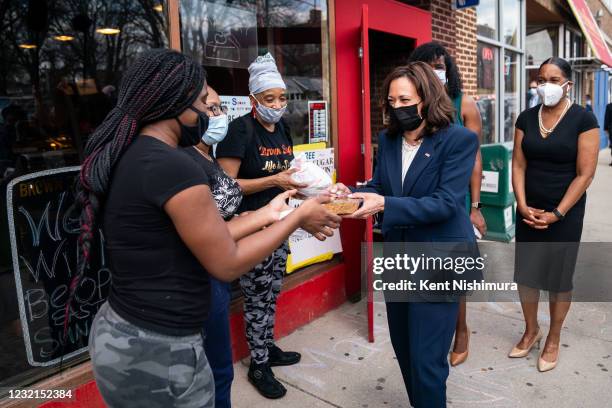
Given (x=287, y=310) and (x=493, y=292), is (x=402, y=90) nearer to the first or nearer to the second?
(x=287, y=310)

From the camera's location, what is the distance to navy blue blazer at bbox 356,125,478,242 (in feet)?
7.50

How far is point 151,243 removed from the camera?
1.48 metres

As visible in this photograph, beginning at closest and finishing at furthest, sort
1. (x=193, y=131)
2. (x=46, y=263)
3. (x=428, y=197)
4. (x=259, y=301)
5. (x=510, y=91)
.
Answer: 1. (x=193, y=131)
2. (x=428, y=197)
3. (x=46, y=263)
4. (x=259, y=301)
5. (x=510, y=91)

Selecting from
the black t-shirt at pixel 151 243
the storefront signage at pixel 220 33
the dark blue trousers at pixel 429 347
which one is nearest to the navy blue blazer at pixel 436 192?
the dark blue trousers at pixel 429 347

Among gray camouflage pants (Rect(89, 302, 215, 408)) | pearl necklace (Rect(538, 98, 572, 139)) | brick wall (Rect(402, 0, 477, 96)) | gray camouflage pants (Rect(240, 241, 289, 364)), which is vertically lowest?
gray camouflage pants (Rect(240, 241, 289, 364))

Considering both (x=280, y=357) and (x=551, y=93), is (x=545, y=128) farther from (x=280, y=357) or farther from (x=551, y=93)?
(x=280, y=357)

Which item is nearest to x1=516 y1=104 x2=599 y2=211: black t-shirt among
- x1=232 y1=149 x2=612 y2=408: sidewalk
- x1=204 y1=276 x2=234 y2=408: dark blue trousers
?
x1=232 y1=149 x2=612 y2=408: sidewalk

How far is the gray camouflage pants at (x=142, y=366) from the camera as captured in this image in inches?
59.7

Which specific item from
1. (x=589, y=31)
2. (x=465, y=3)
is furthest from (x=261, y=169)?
(x=589, y=31)

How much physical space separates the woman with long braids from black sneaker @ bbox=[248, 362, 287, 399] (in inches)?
66.7

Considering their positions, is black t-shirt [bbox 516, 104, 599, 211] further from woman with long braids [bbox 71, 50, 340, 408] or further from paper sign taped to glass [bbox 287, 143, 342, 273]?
woman with long braids [bbox 71, 50, 340, 408]

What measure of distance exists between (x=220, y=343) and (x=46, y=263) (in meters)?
1.23

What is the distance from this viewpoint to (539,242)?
11.5 ft

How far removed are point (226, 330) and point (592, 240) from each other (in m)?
6.07
